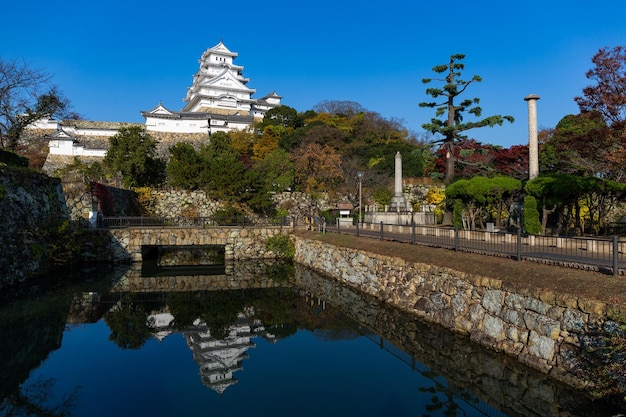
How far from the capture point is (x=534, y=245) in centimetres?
1166

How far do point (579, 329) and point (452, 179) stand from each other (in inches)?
886

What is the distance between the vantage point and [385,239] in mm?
16703

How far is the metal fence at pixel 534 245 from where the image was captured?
8.22 m

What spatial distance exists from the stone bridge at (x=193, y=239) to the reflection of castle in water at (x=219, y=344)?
11079 mm

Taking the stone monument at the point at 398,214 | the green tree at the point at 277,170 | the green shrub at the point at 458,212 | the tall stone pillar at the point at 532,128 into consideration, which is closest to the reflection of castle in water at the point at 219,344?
the green shrub at the point at 458,212

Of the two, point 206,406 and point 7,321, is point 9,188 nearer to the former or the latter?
point 7,321

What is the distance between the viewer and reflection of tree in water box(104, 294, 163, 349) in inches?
424

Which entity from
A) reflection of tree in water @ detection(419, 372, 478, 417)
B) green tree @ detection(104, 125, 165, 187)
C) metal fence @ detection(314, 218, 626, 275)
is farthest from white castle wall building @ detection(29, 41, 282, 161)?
reflection of tree in water @ detection(419, 372, 478, 417)

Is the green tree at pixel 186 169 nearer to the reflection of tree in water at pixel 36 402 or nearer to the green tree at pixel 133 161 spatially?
the green tree at pixel 133 161

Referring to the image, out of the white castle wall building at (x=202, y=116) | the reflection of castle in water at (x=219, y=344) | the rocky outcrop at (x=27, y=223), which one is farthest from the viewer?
the white castle wall building at (x=202, y=116)

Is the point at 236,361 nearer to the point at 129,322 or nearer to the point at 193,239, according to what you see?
the point at 129,322

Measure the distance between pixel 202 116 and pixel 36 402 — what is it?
49.5 metres

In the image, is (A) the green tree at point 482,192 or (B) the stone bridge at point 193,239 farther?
(B) the stone bridge at point 193,239

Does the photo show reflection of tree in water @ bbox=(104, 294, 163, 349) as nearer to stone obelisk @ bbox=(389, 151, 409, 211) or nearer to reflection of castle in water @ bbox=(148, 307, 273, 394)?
reflection of castle in water @ bbox=(148, 307, 273, 394)
